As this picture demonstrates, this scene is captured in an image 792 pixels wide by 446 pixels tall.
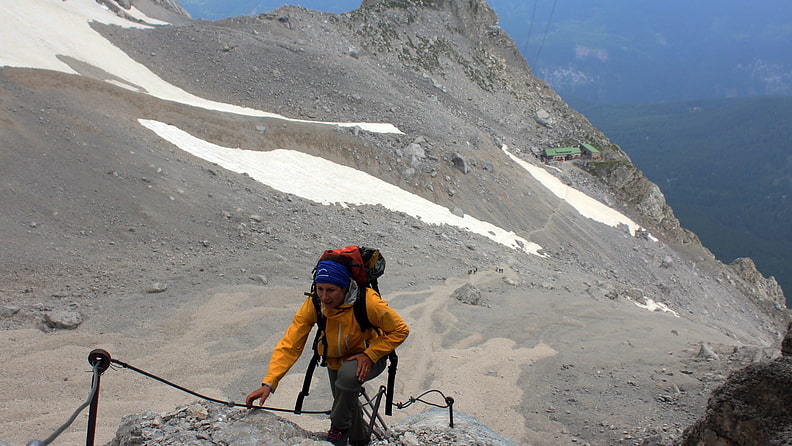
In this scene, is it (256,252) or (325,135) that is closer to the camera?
(256,252)

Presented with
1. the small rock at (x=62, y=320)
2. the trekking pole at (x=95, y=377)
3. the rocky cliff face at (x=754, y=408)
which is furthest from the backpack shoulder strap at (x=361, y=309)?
the small rock at (x=62, y=320)

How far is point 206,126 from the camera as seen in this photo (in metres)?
22.1

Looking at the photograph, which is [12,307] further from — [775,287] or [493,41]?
[493,41]

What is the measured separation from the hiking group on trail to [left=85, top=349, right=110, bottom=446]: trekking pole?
3.93 ft

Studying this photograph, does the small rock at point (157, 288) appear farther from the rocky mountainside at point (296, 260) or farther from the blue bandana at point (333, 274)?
the blue bandana at point (333, 274)

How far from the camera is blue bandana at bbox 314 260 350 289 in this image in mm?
4051

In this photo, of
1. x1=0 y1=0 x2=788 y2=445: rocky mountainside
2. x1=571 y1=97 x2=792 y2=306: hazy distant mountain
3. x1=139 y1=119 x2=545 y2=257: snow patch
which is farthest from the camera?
x1=571 y1=97 x2=792 y2=306: hazy distant mountain

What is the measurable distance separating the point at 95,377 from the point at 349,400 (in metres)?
2.00

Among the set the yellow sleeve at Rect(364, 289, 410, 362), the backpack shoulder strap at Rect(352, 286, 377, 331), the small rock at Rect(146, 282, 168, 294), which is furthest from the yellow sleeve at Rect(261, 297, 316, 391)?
→ the small rock at Rect(146, 282, 168, 294)

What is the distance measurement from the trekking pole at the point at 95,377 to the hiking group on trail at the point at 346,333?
1198 millimetres

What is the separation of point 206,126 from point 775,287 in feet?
157

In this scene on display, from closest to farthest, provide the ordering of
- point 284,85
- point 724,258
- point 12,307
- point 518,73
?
point 12,307, point 284,85, point 518,73, point 724,258

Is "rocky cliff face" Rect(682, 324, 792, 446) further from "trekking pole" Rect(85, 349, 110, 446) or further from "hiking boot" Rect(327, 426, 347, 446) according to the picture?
"trekking pole" Rect(85, 349, 110, 446)

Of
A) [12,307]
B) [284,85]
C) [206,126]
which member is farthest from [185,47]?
[12,307]
